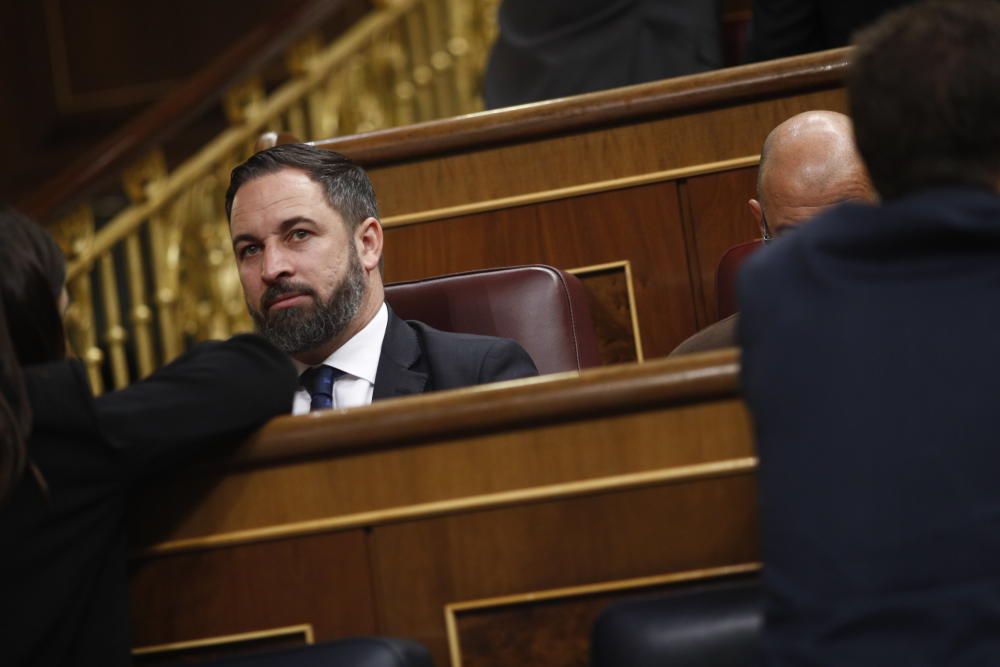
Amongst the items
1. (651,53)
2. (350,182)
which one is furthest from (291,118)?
(350,182)

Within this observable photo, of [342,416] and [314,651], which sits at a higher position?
[342,416]

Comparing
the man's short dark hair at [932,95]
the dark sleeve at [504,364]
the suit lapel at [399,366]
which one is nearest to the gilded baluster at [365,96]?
the suit lapel at [399,366]

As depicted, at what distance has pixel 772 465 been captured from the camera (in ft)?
3.33

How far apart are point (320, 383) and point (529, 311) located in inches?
12.1

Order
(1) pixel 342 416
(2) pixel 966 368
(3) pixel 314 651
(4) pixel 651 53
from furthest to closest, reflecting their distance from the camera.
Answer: (4) pixel 651 53 → (1) pixel 342 416 → (3) pixel 314 651 → (2) pixel 966 368

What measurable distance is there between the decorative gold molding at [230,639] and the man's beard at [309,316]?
0.67 m

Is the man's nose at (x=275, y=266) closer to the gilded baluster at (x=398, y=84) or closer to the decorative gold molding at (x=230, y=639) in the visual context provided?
the decorative gold molding at (x=230, y=639)

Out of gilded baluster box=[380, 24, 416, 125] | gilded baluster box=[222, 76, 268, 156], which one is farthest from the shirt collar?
gilded baluster box=[380, 24, 416, 125]

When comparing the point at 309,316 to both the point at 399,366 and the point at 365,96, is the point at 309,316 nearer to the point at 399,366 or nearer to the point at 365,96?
the point at 399,366

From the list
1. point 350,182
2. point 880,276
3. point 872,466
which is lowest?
point 872,466

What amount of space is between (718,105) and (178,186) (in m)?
1.77

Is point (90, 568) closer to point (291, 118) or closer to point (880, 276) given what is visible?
point (880, 276)

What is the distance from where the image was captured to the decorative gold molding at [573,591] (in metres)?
1.32

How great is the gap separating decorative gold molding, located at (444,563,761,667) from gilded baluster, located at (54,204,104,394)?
90.3 inches
